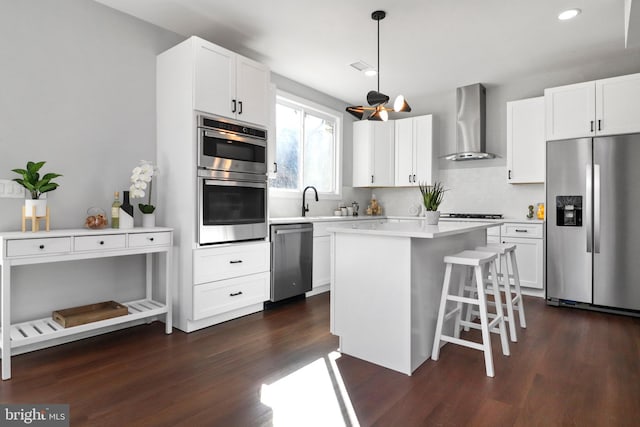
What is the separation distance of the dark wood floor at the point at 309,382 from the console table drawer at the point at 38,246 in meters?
0.74

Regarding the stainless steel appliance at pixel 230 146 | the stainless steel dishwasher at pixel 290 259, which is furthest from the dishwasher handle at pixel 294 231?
the stainless steel appliance at pixel 230 146

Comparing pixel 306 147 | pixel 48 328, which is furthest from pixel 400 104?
pixel 48 328

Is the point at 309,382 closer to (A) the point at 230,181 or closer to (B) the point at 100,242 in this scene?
(B) the point at 100,242

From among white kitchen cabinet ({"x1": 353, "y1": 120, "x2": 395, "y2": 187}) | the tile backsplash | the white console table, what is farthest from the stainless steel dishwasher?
the tile backsplash

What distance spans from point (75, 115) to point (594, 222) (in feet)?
15.8

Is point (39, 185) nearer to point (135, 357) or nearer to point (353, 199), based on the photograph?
point (135, 357)

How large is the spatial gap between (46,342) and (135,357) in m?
0.74

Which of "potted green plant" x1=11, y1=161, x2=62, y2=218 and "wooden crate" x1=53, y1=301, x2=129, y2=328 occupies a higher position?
"potted green plant" x1=11, y1=161, x2=62, y2=218

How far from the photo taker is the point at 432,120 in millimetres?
5238

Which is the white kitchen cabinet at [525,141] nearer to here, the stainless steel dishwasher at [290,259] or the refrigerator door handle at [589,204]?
the refrigerator door handle at [589,204]

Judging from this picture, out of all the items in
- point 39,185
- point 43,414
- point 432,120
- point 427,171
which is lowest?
point 43,414

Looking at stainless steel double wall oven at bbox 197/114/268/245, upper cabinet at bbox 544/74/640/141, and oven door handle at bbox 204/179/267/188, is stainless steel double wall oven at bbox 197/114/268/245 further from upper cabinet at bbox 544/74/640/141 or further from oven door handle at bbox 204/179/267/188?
upper cabinet at bbox 544/74/640/141

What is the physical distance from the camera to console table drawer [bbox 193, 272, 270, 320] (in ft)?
9.91

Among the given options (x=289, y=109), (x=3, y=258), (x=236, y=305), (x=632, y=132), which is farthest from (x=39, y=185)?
(x=632, y=132)
